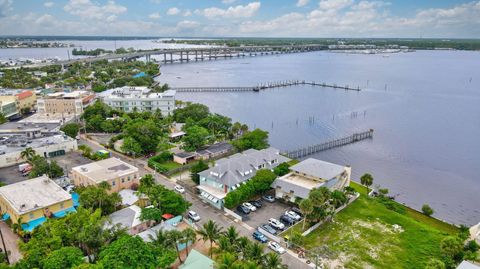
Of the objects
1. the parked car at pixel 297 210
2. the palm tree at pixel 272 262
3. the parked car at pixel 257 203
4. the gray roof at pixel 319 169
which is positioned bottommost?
the parked car at pixel 297 210

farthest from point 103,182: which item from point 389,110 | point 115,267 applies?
point 389,110

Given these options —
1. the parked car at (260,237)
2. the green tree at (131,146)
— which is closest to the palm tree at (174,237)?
the parked car at (260,237)

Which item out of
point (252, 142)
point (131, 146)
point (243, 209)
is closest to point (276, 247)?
point (243, 209)

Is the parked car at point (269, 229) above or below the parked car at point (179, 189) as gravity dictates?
below

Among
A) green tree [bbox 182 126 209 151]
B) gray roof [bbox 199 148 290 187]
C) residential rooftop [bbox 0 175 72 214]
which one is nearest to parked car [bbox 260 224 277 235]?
gray roof [bbox 199 148 290 187]

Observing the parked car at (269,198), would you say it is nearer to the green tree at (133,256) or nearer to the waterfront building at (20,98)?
the green tree at (133,256)

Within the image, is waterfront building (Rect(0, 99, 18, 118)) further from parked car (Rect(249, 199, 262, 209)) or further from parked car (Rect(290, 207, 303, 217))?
parked car (Rect(290, 207, 303, 217))
